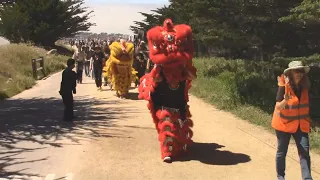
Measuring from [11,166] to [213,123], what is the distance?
5003 millimetres

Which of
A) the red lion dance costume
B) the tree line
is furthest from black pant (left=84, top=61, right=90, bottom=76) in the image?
the red lion dance costume

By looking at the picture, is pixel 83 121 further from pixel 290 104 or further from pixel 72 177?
pixel 290 104

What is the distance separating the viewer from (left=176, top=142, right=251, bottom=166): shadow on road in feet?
24.2

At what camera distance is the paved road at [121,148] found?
677 centimetres

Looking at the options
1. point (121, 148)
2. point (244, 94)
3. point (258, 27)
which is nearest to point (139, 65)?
point (244, 94)

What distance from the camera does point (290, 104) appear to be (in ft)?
18.9

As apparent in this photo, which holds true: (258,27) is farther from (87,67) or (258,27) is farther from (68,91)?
(68,91)

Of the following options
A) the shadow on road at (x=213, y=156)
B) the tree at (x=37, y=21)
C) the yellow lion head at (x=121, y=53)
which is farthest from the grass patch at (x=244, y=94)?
the tree at (x=37, y=21)

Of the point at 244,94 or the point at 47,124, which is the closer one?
the point at 47,124

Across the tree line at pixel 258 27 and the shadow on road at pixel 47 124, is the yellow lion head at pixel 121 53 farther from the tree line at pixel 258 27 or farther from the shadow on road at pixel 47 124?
the tree line at pixel 258 27

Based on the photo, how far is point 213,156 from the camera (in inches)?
303

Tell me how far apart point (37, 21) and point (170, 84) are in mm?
36792

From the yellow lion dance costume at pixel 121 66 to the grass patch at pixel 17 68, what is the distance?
411 centimetres

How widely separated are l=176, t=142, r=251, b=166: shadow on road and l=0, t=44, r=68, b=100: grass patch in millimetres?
9642
